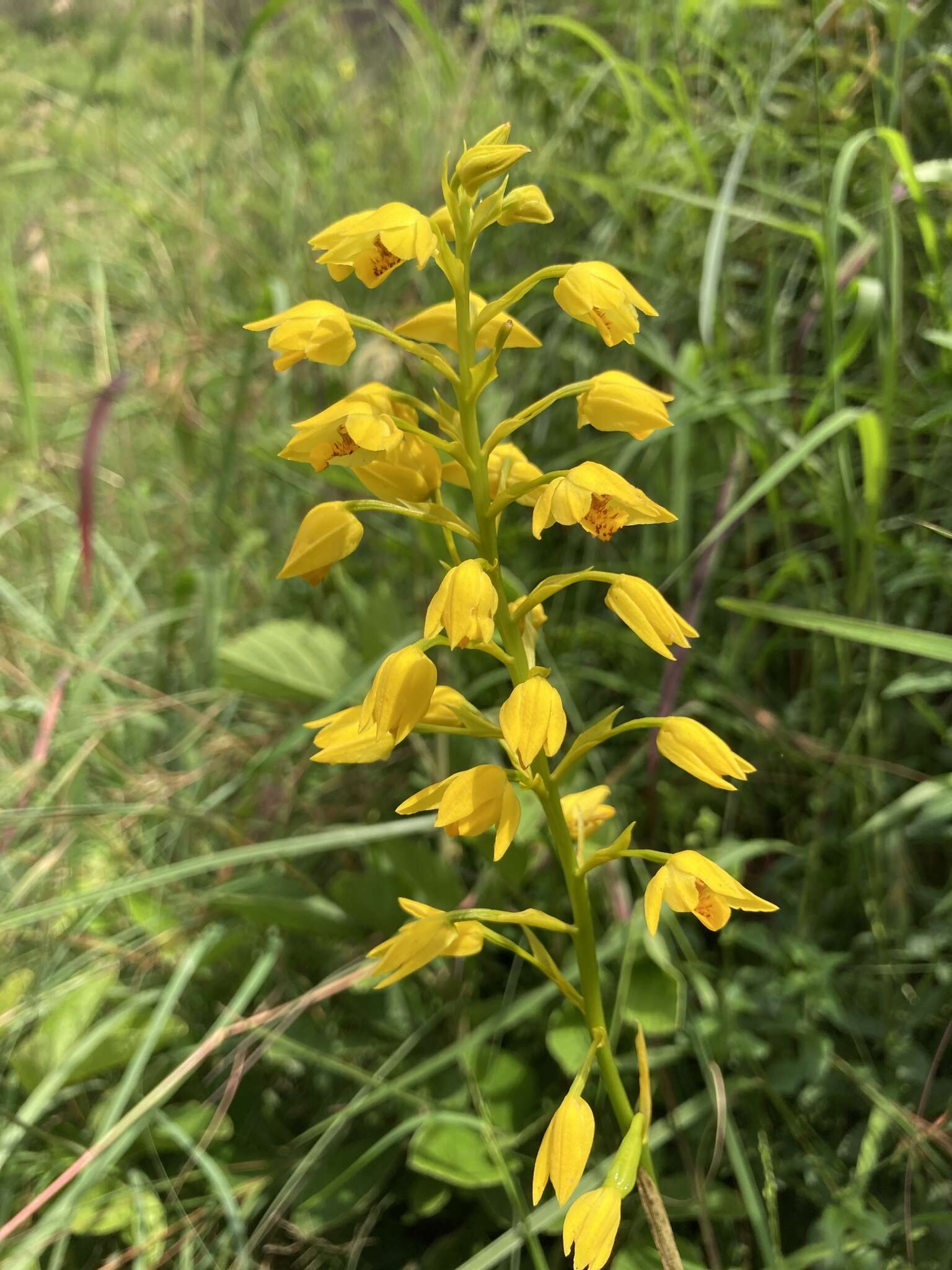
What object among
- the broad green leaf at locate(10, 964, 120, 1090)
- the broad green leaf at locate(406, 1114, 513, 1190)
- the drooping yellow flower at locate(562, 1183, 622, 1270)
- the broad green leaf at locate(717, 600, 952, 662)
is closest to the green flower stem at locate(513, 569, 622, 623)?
the broad green leaf at locate(717, 600, 952, 662)

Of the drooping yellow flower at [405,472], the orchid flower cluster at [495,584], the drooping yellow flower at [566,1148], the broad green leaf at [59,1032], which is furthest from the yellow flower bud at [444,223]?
the broad green leaf at [59,1032]

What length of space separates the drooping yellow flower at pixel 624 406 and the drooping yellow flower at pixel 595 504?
85mm

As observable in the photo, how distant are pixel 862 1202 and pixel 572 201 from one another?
2253mm

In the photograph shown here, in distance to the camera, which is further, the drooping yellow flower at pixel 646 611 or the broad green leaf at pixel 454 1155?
the broad green leaf at pixel 454 1155

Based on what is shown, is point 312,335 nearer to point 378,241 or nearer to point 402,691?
point 378,241

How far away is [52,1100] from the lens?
5.56 feet

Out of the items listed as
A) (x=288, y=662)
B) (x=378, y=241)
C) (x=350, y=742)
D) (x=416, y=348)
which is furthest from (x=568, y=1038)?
(x=378, y=241)

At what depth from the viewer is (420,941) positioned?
3.56 ft

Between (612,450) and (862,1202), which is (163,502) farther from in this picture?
(862,1202)

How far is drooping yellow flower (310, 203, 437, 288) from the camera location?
978mm

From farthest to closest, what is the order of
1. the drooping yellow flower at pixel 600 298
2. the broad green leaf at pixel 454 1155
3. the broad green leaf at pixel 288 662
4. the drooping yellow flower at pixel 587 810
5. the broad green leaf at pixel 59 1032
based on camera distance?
the broad green leaf at pixel 288 662
the broad green leaf at pixel 59 1032
the broad green leaf at pixel 454 1155
the drooping yellow flower at pixel 587 810
the drooping yellow flower at pixel 600 298

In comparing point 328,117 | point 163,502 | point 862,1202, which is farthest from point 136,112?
point 862,1202

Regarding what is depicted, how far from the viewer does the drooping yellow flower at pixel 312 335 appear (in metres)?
1.05

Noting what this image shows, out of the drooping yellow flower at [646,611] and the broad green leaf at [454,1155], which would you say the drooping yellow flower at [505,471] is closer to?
the drooping yellow flower at [646,611]
